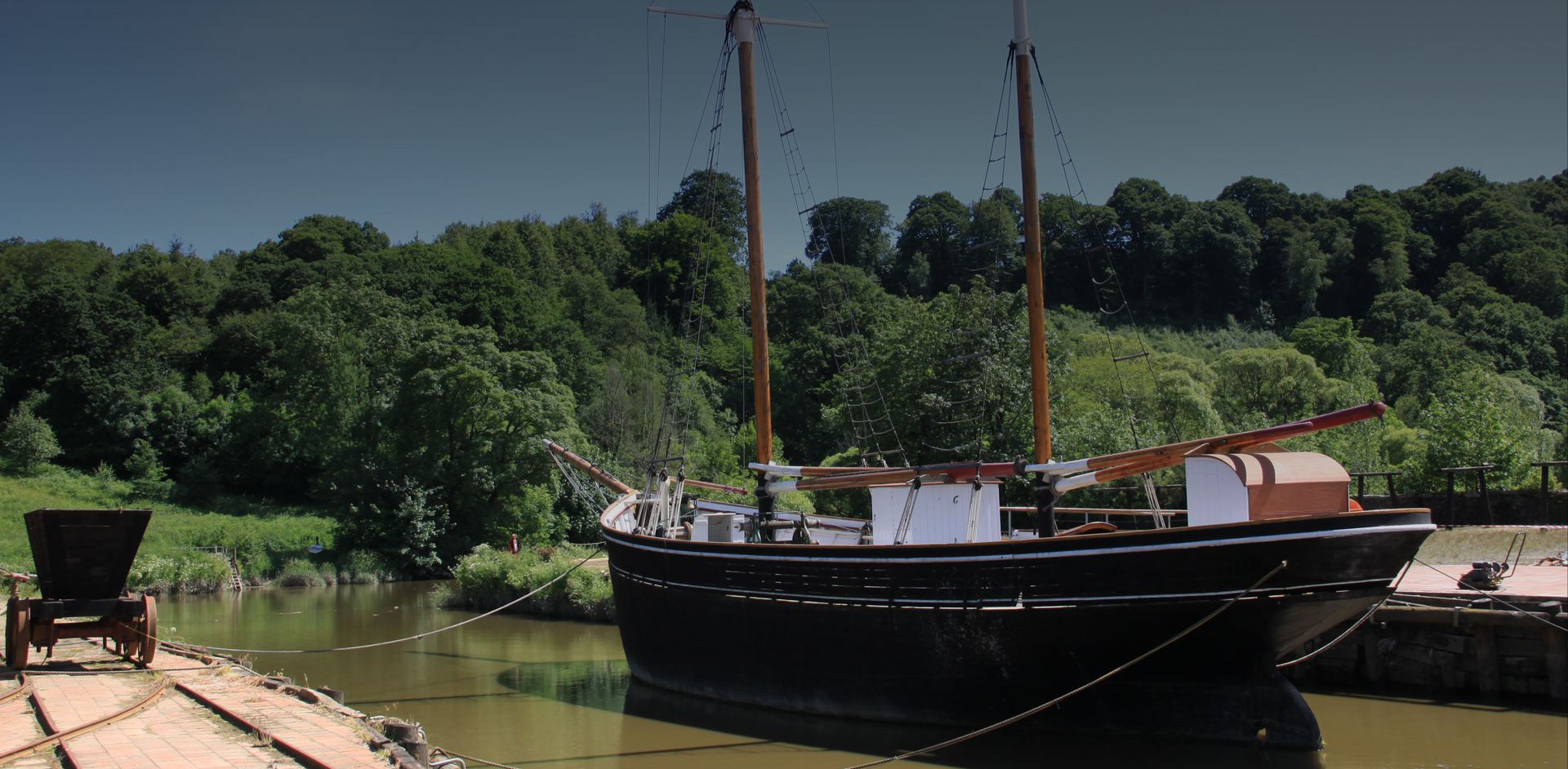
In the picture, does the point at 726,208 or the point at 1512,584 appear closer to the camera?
the point at 1512,584

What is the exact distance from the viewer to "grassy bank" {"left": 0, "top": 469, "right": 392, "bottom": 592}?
102 feet

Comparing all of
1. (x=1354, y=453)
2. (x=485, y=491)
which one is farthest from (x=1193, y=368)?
(x=485, y=491)

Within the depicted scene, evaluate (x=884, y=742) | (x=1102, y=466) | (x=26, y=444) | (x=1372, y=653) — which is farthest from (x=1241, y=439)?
(x=26, y=444)

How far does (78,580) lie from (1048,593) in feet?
36.2

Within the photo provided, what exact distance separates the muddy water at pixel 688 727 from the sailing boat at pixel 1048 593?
357 mm

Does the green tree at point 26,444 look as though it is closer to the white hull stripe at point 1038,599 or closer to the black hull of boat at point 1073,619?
the white hull stripe at point 1038,599

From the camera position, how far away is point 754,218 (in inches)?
708

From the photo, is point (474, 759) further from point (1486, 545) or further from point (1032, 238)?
point (1486, 545)

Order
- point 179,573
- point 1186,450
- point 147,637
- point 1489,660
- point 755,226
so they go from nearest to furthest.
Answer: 1. point 1186,450
2. point 147,637
3. point 1489,660
4. point 755,226
5. point 179,573

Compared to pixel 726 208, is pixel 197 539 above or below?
below

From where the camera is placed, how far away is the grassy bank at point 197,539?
102ft

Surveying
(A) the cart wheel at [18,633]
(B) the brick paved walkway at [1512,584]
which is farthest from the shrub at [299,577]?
(B) the brick paved walkway at [1512,584]

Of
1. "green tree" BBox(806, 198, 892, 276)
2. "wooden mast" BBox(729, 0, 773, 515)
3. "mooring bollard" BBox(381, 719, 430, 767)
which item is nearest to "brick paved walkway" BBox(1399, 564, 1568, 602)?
"wooden mast" BBox(729, 0, 773, 515)

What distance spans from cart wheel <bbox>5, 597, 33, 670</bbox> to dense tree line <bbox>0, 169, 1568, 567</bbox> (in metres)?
9.97
